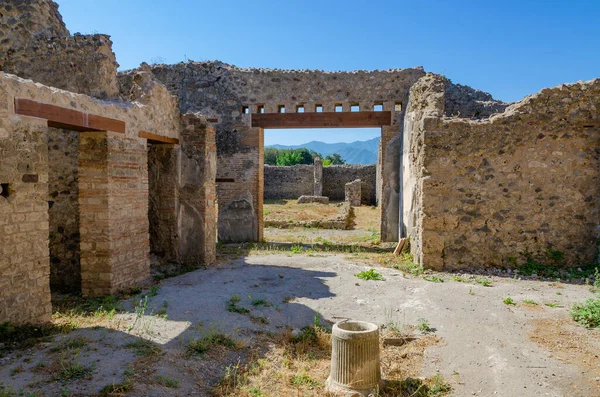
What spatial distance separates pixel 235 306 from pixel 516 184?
5968 mm

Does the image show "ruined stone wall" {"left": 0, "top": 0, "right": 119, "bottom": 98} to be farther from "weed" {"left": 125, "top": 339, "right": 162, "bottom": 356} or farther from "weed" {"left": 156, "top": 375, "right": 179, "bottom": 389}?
"weed" {"left": 156, "top": 375, "right": 179, "bottom": 389}

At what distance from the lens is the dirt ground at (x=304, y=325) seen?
13.9 ft

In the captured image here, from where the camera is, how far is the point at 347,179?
3036 cm

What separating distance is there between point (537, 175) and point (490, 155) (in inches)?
38.4

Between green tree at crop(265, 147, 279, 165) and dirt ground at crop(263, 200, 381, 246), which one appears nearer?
dirt ground at crop(263, 200, 381, 246)

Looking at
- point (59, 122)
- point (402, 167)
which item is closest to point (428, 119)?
point (402, 167)

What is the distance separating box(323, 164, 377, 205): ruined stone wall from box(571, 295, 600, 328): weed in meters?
23.3

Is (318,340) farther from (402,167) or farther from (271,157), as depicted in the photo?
(271,157)

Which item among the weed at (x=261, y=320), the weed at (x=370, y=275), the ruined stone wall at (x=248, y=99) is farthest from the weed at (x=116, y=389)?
the ruined stone wall at (x=248, y=99)

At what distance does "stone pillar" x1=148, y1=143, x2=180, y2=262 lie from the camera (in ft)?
31.2

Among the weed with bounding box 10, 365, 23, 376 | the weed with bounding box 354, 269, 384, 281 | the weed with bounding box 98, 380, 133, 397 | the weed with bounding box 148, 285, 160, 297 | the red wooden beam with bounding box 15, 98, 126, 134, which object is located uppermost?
the red wooden beam with bounding box 15, 98, 126, 134

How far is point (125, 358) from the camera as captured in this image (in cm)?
462

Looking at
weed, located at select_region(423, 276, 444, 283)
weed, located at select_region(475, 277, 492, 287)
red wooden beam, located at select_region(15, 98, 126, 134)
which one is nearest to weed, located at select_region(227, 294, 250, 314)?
red wooden beam, located at select_region(15, 98, 126, 134)

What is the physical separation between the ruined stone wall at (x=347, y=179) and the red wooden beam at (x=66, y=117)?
2351 cm
